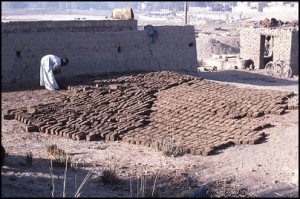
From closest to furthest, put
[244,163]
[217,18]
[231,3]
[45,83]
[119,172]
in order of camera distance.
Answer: [119,172]
[244,163]
[45,83]
[217,18]
[231,3]

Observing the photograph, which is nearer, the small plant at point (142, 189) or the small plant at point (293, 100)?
the small plant at point (142, 189)

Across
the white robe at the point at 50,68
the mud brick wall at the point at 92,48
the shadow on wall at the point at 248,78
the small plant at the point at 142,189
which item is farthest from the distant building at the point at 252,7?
the small plant at the point at 142,189

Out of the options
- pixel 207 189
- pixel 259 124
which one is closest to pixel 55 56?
pixel 259 124

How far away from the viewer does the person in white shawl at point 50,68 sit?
1145 cm

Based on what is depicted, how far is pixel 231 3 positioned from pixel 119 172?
99.2m

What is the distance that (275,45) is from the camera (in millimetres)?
17219

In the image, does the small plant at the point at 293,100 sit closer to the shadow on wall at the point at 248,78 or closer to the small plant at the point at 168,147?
the small plant at the point at 168,147

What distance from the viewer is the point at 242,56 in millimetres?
19125

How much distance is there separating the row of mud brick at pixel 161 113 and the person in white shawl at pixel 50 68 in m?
0.58

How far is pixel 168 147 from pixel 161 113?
238 centimetres

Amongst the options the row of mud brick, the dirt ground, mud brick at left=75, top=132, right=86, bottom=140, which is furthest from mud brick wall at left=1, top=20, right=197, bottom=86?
mud brick at left=75, top=132, right=86, bottom=140

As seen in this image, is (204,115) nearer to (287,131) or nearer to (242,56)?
(287,131)

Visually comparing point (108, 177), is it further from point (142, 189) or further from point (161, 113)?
point (161, 113)

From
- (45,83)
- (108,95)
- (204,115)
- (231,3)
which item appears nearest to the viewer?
(204,115)
